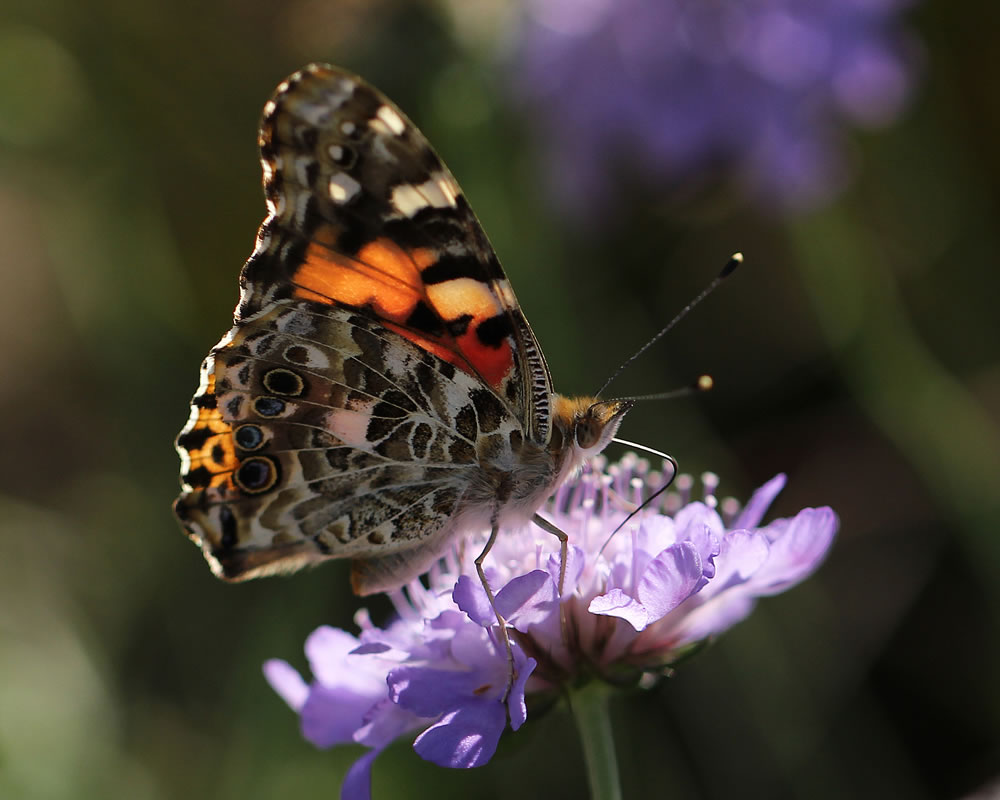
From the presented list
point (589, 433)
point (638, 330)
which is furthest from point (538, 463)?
point (638, 330)

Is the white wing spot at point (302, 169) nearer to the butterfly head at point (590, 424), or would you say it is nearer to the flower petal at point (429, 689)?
the butterfly head at point (590, 424)

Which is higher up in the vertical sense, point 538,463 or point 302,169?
point 302,169

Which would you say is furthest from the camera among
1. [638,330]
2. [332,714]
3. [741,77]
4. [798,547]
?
[638,330]

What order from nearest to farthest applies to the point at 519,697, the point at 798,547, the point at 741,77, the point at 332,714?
the point at 519,697
the point at 798,547
the point at 332,714
the point at 741,77

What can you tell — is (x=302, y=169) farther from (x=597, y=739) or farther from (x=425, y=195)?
(x=597, y=739)

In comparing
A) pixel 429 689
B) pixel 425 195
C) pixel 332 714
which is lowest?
pixel 332 714

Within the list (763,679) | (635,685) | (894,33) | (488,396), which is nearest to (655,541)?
(635,685)

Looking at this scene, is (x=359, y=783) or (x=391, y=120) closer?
(x=359, y=783)
